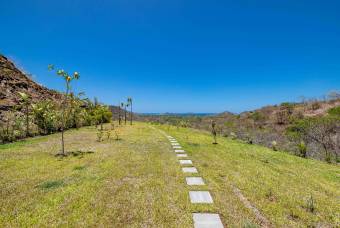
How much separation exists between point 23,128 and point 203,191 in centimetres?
1026

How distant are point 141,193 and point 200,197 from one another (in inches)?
41.7

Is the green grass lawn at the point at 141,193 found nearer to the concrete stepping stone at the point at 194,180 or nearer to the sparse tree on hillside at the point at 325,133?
the concrete stepping stone at the point at 194,180

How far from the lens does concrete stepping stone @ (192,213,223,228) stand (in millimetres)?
2708

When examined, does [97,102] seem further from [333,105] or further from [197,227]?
[333,105]

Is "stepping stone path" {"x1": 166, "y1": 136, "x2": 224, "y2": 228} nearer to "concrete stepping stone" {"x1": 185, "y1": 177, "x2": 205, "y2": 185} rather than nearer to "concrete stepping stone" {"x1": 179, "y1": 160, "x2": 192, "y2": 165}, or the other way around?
"concrete stepping stone" {"x1": 185, "y1": 177, "x2": 205, "y2": 185}

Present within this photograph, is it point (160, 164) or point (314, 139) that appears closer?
point (160, 164)

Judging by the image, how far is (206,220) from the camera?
284 centimetres

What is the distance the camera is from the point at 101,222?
2.72 meters

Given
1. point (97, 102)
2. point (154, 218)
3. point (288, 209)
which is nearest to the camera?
point (154, 218)

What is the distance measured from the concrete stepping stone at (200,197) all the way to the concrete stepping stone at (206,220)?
0.43 m

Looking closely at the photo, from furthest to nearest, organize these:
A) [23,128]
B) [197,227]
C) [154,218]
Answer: [23,128] → [154,218] → [197,227]

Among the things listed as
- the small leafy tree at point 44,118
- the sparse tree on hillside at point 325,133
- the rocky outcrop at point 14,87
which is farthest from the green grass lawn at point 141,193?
the rocky outcrop at point 14,87

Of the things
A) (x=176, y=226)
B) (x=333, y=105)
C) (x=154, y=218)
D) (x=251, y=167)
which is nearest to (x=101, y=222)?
(x=154, y=218)

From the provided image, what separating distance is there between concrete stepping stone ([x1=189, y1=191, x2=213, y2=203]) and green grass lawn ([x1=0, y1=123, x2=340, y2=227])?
12cm
